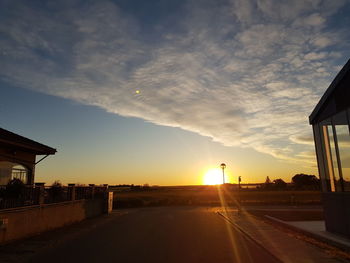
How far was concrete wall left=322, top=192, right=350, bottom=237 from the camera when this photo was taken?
1167 centimetres

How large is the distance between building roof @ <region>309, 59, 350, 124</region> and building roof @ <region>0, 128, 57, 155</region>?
50.0ft

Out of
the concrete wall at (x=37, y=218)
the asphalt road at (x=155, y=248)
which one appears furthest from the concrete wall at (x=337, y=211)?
the concrete wall at (x=37, y=218)

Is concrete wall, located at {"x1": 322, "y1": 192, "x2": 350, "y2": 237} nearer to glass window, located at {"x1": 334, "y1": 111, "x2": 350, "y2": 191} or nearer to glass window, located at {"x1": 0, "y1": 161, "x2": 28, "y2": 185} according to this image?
glass window, located at {"x1": 334, "y1": 111, "x2": 350, "y2": 191}

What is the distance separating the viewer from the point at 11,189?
507 inches

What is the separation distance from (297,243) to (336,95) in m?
6.39

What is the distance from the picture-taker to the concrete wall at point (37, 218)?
38.1 ft

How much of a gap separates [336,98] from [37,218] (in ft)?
48.0

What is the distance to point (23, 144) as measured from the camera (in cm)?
1658

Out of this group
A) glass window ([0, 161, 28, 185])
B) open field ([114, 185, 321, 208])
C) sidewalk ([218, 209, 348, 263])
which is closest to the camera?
sidewalk ([218, 209, 348, 263])

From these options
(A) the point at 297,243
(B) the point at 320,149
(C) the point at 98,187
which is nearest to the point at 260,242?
(A) the point at 297,243

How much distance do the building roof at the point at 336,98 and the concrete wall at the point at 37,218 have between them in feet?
46.5

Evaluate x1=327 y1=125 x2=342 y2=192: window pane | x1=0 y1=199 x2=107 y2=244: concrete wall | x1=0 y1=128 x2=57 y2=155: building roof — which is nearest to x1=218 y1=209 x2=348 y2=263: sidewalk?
x1=327 y1=125 x2=342 y2=192: window pane

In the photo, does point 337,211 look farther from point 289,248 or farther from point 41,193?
point 41,193

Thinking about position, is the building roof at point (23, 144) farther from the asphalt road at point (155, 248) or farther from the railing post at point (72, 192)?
the asphalt road at point (155, 248)
